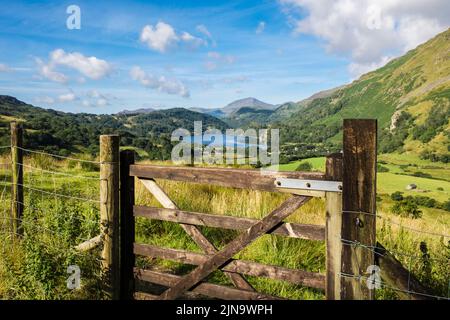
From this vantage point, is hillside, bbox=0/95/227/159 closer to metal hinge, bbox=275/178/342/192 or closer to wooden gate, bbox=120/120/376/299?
wooden gate, bbox=120/120/376/299

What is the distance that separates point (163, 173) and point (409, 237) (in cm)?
465

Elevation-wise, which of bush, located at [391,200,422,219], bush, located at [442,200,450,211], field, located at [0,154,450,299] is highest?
field, located at [0,154,450,299]

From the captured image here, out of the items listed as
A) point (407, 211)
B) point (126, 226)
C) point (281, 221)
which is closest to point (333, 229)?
point (281, 221)

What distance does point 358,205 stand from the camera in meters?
3.45

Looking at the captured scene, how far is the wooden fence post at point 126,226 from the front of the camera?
491 centimetres

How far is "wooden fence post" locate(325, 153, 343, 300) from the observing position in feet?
11.8

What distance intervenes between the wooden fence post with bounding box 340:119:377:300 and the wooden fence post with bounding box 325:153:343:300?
78mm

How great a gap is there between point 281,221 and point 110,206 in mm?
2114

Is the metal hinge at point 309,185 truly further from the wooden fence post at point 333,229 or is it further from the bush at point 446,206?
the bush at point 446,206

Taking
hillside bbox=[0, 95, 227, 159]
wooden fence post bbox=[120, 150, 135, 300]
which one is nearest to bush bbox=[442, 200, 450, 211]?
hillside bbox=[0, 95, 227, 159]

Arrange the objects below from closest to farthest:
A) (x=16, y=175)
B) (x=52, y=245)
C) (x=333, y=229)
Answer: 1. (x=333, y=229)
2. (x=52, y=245)
3. (x=16, y=175)

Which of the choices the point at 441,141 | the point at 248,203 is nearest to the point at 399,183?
the point at 248,203

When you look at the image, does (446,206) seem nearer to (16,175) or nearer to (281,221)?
(16,175)
